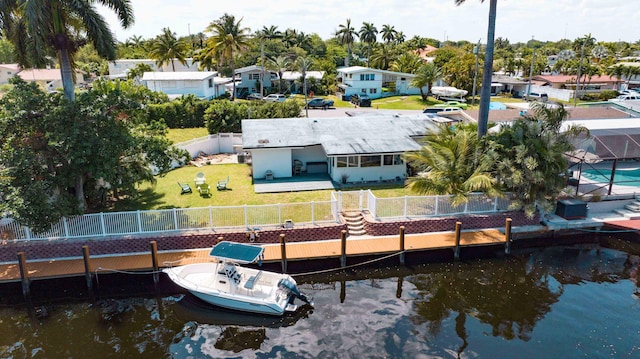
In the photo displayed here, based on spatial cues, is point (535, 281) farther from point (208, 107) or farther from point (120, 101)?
point (208, 107)

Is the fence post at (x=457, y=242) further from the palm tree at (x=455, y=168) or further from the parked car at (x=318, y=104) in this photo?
the parked car at (x=318, y=104)

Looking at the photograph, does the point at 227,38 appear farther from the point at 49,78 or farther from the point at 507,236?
the point at 507,236

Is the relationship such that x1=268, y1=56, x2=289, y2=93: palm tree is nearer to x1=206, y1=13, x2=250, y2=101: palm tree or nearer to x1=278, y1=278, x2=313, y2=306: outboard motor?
x1=206, y1=13, x2=250, y2=101: palm tree

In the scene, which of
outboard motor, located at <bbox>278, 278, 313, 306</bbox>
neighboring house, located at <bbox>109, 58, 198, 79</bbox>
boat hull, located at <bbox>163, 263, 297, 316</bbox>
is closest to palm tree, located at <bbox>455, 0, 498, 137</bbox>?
outboard motor, located at <bbox>278, 278, 313, 306</bbox>

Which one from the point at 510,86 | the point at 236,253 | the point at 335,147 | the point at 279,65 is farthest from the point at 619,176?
the point at 510,86

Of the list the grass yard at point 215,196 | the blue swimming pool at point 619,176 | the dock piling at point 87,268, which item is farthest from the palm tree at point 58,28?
the blue swimming pool at point 619,176

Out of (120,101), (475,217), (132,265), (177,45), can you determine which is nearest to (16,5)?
(120,101)
